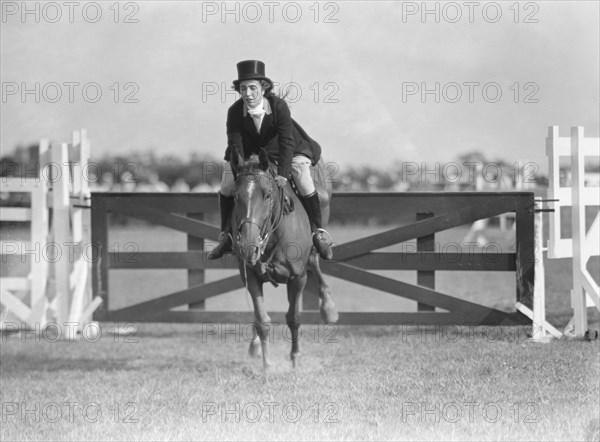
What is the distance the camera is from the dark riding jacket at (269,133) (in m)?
5.21

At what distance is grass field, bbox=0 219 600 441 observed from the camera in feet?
14.9

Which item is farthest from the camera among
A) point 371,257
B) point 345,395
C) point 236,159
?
Result: point 371,257

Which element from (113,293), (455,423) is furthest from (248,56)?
(113,293)

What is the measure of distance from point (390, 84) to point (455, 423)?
2.29 meters

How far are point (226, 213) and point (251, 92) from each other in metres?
1.00

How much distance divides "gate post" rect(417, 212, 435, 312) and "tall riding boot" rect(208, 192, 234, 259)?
1.76 m

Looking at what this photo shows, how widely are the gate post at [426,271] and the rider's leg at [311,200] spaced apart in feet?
3.78

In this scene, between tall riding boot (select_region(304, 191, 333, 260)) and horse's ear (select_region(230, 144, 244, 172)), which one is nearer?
horse's ear (select_region(230, 144, 244, 172))

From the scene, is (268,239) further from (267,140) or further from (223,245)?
(267,140)

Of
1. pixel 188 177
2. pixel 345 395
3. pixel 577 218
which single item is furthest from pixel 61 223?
pixel 188 177

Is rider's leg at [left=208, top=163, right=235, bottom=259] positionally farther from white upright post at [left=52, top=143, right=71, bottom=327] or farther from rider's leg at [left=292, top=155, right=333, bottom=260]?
white upright post at [left=52, top=143, right=71, bottom=327]

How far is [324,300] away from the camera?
637 centimetres

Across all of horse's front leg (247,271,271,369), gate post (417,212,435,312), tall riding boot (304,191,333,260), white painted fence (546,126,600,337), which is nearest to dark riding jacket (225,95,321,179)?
tall riding boot (304,191,333,260)

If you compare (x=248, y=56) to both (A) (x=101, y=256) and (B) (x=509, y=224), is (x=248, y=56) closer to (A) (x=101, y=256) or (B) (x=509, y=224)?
(A) (x=101, y=256)
